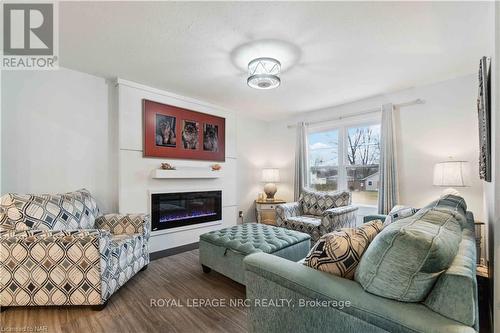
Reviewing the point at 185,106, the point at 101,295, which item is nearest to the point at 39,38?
the point at 185,106

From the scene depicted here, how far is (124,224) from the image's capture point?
2738mm

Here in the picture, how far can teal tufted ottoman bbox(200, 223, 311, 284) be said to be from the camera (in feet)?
7.18

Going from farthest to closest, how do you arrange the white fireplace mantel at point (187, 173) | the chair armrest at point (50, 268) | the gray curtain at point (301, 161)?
the gray curtain at point (301, 161), the white fireplace mantel at point (187, 173), the chair armrest at point (50, 268)

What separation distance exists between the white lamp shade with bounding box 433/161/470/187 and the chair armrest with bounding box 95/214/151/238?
361 centimetres

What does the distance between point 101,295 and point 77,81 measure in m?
2.61

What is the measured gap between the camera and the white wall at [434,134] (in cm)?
289

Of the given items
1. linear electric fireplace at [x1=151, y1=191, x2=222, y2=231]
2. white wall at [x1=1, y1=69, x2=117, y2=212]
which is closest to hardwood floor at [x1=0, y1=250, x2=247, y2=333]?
linear electric fireplace at [x1=151, y1=191, x2=222, y2=231]

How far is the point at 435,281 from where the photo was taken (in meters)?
0.91

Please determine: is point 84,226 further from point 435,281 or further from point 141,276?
point 435,281

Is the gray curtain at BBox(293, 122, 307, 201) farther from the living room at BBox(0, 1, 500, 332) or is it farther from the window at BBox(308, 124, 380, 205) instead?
the living room at BBox(0, 1, 500, 332)

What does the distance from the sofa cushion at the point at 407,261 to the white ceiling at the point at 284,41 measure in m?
1.61

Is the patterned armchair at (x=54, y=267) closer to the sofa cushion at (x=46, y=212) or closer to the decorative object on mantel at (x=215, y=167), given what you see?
the sofa cushion at (x=46, y=212)

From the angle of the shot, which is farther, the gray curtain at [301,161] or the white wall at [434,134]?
the gray curtain at [301,161]

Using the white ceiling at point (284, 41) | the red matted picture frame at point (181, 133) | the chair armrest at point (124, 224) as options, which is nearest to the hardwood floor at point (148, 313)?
the chair armrest at point (124, 224)
